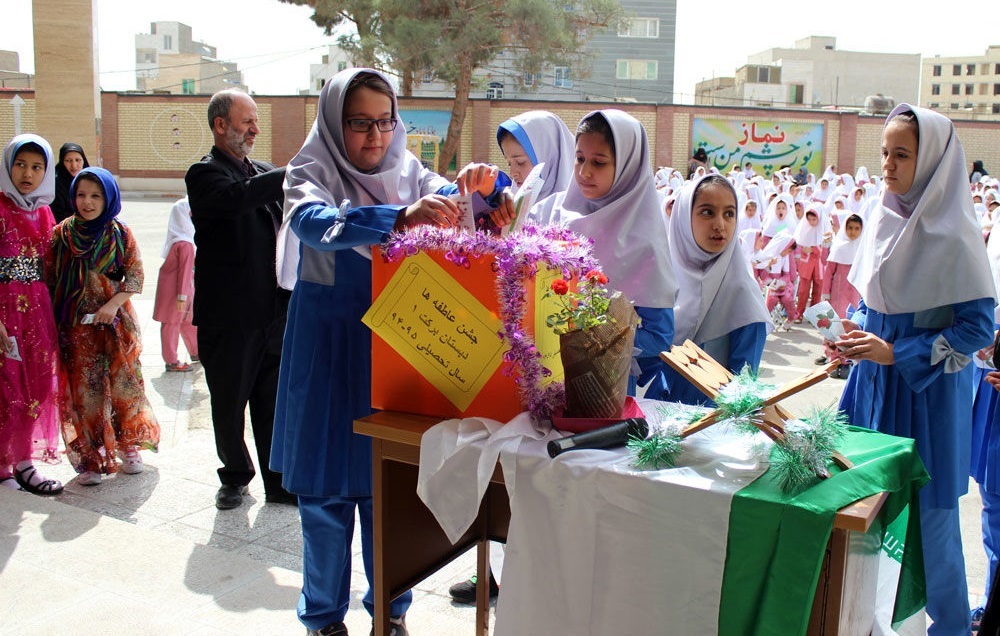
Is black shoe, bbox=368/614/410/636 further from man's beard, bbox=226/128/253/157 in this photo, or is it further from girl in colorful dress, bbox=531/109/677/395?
man's beard, bbox=226/128/253/157

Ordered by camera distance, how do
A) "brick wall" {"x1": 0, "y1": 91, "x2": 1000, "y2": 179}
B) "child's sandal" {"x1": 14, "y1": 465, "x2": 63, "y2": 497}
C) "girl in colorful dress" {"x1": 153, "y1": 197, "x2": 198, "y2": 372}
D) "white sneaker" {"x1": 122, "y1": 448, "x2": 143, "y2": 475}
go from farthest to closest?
1. "brick wall" {"x1": 0, "y1": 91, "x2": 1000, "y2": 179}
2. "girl in colorful dress" {"x1": 153, "y1": 197, "x2": 198, "y2": 372}
3. "white sneaker" {"x1": 122, "y1": 448, "x2": 143, "y2": 475}
4. "child's sandal" {"x1": 14, "y1": 465, "x2": 63, "y2": 497}

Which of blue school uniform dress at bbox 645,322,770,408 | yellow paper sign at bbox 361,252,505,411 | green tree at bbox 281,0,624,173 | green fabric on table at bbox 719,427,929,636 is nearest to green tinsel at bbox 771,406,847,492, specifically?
green fabric on table at bbox 719,427,929,636

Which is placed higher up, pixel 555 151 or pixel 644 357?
pixel 555 151

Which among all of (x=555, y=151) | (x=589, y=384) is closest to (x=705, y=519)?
(x=589, y=384)

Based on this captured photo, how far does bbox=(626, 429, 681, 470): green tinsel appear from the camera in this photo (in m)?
1.70

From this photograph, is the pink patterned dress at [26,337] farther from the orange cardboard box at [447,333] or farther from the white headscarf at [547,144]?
the orange cardboard box at [447,333]

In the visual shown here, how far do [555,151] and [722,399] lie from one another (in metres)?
1.78

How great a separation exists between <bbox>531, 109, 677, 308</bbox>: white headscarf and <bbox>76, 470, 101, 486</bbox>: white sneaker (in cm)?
288

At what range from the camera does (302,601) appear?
8.38 ft

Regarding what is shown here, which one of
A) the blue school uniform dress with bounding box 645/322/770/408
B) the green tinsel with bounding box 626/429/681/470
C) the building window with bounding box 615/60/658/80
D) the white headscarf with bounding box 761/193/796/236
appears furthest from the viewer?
the building window with bounding box 615/60/658/80

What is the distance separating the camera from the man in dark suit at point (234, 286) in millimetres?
3697

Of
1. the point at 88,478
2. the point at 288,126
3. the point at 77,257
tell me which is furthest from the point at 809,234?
the point at 288,126

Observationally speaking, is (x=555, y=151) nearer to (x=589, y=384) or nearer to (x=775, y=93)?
(x=589, y=384)

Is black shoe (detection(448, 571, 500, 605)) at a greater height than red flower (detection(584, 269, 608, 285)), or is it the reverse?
red flower (detection(584, 269, 608, 285))
